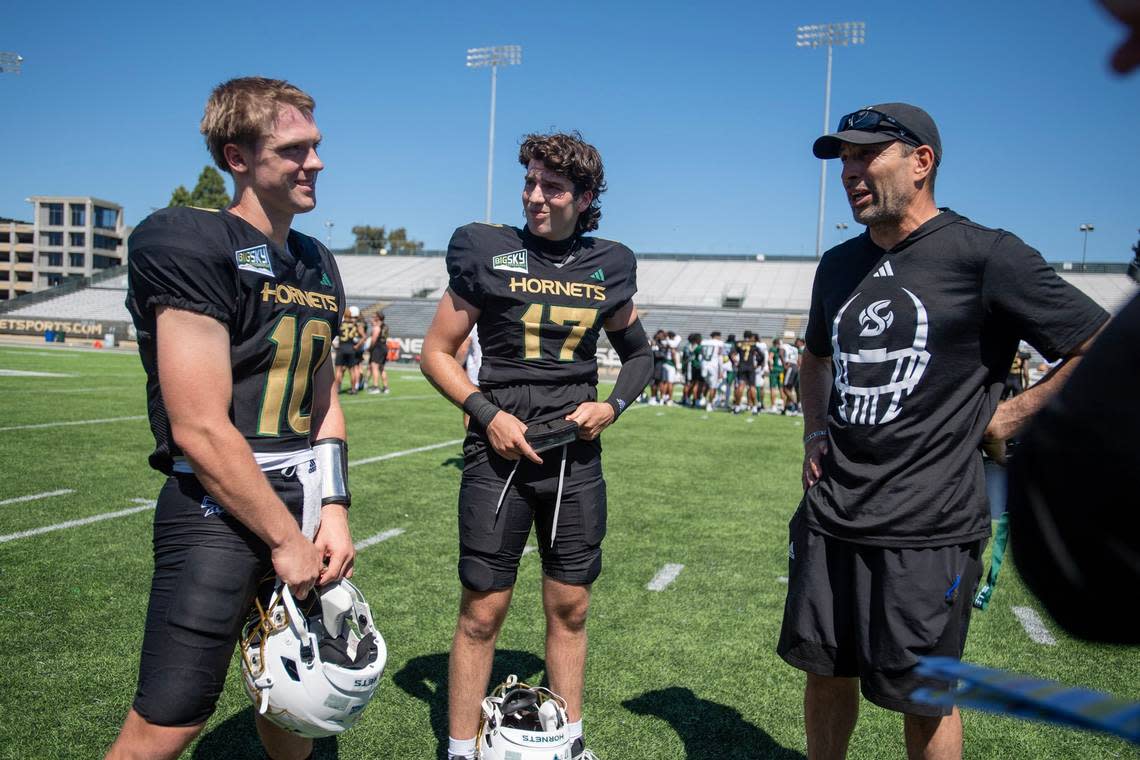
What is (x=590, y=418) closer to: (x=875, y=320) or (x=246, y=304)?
(x=875, y=320)

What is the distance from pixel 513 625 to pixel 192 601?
2.69m

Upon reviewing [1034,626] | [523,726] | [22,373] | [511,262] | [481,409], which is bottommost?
[22,373]

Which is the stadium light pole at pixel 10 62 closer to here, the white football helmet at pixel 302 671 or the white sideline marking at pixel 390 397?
the white sideline marking at pixel 390 397

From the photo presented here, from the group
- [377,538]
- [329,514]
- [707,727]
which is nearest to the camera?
[329,514]

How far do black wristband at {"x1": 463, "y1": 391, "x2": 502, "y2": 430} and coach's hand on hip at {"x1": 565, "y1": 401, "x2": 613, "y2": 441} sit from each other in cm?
28

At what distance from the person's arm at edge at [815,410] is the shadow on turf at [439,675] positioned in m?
1.53

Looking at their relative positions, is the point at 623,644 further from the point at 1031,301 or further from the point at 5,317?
the point at 5,317

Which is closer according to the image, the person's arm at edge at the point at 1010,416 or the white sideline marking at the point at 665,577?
the person's arm at edge at the point at 1010,416

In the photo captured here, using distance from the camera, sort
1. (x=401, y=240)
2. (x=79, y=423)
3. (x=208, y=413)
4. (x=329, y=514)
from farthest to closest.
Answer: (x=401, y=240) < (x=79, y=423) < (x=329, y=514) < (x=208, y=413)

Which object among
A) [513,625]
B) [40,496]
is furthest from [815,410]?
[40,496]

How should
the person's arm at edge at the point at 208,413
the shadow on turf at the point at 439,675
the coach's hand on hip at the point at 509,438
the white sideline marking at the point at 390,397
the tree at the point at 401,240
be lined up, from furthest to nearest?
the tree at the point at 401,240 < the white sideline marking at the point at 390,397 < the shadow on turf at the point at 439,675 < the coach's hand on hip at the point at 509,438 < the person's arm at edge at the point at 208,413

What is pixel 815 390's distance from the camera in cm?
285

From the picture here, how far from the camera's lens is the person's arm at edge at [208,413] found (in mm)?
1803

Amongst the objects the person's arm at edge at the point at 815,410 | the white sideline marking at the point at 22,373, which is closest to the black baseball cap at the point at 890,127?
the person's arm at edge at the point at 815,410
